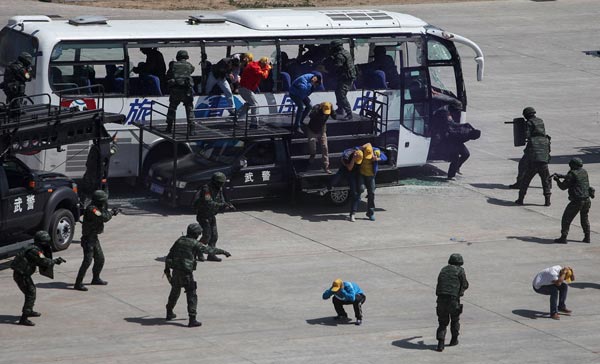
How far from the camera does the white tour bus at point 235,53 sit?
2617cm

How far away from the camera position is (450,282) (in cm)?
1878

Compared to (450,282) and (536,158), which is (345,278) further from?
(536,158)

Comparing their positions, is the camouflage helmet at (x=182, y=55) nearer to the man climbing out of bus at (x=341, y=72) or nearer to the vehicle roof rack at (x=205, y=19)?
the vehicle roof rack at (x=205, y=19)

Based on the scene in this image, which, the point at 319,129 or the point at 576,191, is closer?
the point at 576,191

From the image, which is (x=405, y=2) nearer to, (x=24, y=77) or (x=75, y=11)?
(x=75, y=11)

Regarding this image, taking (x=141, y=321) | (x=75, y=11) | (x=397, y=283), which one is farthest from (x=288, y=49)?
(x=75, y=11)

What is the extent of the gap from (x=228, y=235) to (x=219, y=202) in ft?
7.64

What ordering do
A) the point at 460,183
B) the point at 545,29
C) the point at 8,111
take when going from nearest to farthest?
the point at 8,111 → the point at 460,183 → the point at 545,29

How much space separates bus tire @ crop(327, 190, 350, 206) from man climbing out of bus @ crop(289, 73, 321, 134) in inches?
57.3

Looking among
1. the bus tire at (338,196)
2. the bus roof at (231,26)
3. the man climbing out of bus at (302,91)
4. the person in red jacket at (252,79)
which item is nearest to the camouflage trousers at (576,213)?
the bus tire at (338,196)

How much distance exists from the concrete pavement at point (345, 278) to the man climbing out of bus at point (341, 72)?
2109 millimetres

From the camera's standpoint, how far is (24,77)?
24.9 meters

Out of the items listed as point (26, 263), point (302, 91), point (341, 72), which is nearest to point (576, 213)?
point (341, 72)

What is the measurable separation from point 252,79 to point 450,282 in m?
9.93
